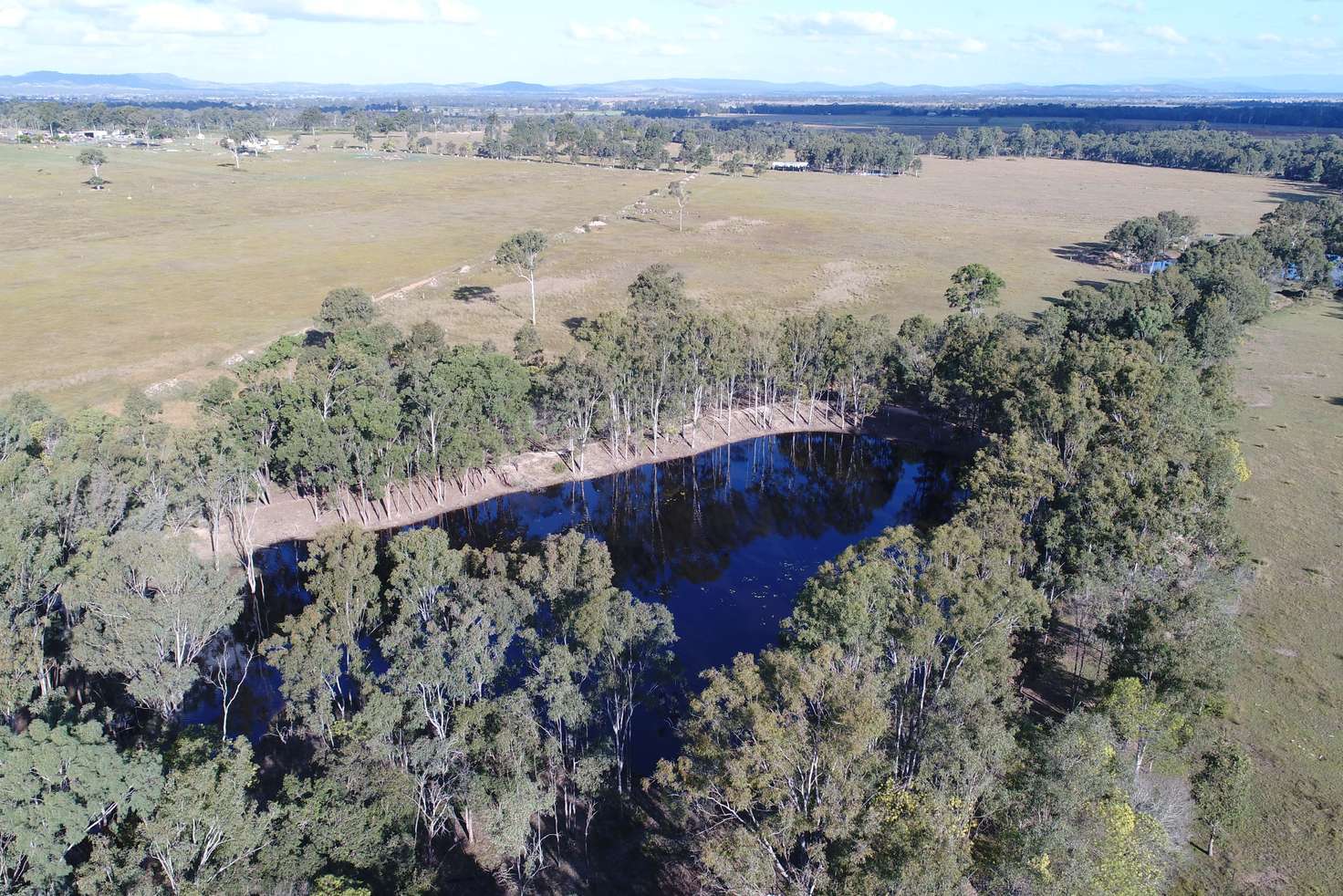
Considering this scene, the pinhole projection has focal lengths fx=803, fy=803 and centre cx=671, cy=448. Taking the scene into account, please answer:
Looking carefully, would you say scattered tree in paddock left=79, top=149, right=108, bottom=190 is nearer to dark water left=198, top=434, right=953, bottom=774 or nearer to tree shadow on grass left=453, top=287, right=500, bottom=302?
tree shadow on grass left=453, top=287, right=500, bottom=302

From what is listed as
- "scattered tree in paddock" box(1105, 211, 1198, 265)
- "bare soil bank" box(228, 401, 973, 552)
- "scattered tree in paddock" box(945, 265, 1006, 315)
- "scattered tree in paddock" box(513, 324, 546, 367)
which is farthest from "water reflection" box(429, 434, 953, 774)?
"scattered tree in paddock" box(1105, 211, 1198, 265)

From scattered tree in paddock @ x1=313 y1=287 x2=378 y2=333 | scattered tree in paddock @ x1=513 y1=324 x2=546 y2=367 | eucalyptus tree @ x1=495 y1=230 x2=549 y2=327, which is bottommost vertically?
scattered tree in paddock @ x1=513 y1=324 x2=546 y2=367

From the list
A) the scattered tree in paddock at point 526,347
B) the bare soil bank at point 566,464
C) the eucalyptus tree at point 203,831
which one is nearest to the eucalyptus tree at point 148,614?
the eucalyptus tree at point 203,831

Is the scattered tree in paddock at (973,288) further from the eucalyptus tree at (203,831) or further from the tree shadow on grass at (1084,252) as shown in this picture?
the eucalyptus tree at (203,831)

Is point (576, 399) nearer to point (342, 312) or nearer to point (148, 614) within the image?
point (342, 312)

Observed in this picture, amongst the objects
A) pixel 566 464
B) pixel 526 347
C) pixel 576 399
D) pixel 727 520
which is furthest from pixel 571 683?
pixel 526 347

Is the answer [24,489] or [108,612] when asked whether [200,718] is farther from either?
[24,489]
